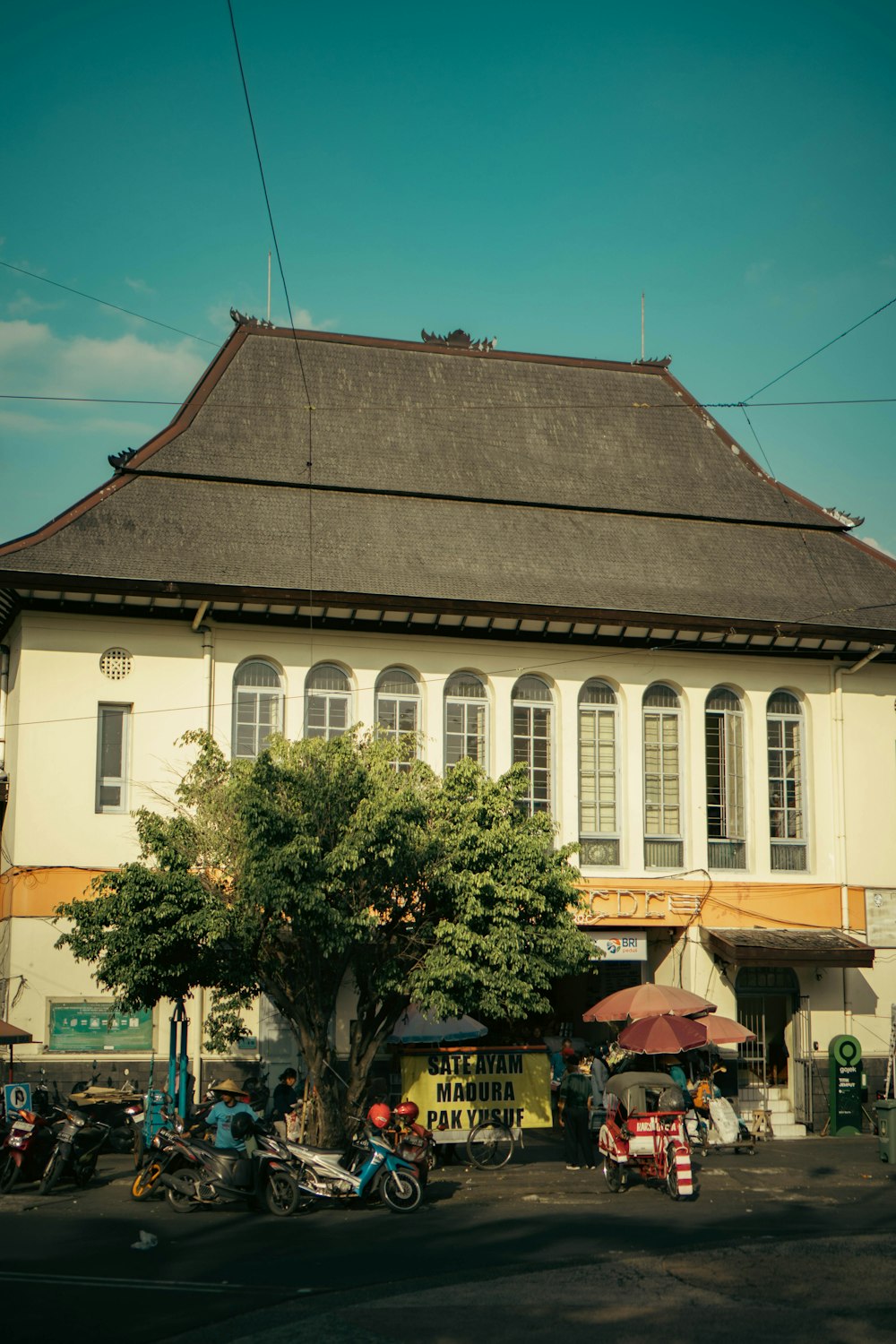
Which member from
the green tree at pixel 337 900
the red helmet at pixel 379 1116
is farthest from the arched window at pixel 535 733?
the red helmet at pixel 379 1116

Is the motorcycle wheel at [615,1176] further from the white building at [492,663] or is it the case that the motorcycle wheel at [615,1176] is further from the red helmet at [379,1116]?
the white building at [492,663]

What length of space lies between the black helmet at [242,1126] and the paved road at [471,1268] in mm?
825

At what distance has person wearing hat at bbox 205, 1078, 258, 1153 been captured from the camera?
16609 mm

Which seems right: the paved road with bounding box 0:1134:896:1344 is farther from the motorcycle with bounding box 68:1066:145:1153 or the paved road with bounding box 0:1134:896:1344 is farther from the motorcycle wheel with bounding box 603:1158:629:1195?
the motorcycle with bounding box 68:1066:145:1153

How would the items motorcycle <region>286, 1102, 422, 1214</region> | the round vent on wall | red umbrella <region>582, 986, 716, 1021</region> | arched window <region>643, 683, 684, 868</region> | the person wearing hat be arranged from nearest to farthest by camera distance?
motorcycle <region>286, 1102, 422, 1214</region> → the person wearing hat → red umbrella <region>582, 986, 716, 1021</region> → the round vent on wall → arched window <region>643, 683, 684, 868</region>

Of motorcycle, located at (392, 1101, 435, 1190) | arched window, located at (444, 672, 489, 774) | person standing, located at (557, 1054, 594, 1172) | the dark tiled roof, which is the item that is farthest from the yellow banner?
the dark tiled roof

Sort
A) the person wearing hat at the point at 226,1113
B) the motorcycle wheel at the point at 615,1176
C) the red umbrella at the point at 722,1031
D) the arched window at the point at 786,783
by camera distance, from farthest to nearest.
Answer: the arched window at the point at 786,783 → the red umbrella at the point at 722,1031 → the motorcycle wheel at the point at 615,1176 → the person wearing hat at the point at 226,1113

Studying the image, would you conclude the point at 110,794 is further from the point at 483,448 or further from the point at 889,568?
the point at 889,568

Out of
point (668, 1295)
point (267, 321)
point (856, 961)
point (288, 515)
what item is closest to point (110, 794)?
point (288, 515)

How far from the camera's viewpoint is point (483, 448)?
95.5 ft

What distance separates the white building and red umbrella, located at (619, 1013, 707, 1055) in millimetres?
3989

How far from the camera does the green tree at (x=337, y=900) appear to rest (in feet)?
60.1

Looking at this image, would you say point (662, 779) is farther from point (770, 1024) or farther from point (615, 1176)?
point (615, 1176)

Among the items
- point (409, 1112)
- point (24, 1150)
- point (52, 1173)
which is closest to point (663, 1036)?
point (409, 1112)
